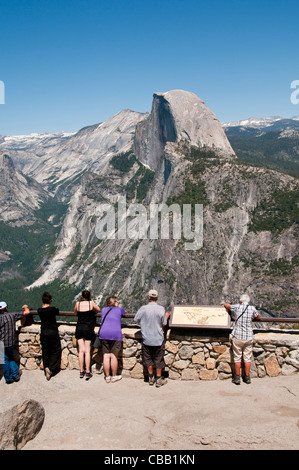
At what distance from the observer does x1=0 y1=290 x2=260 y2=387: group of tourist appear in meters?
11.1

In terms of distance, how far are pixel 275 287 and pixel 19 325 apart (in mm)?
112122

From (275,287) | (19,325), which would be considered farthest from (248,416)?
(275,287)

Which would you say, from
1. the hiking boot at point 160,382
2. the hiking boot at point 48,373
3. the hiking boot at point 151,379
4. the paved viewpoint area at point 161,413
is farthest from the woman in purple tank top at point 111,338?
the hiking boot at point 48,373

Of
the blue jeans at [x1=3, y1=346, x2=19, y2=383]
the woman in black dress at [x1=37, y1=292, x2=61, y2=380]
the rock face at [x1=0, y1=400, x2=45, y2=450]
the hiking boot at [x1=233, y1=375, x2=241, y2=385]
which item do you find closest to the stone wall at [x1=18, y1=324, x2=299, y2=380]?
the hiking boot at [x1=233, y1=375, x2=241, y2=385]

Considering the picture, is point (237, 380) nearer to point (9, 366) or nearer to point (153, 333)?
point (153, 333)

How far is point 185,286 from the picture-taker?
5217 inches

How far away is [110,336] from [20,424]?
384 cm

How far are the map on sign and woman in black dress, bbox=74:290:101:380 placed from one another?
2.49 metres

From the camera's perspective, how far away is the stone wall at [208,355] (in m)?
11.5

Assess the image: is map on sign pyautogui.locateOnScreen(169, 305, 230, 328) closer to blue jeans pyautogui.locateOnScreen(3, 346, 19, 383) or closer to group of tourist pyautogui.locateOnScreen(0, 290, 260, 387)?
group of tourist pyautogui.locateOnScreen(0, 290, 260, 387)

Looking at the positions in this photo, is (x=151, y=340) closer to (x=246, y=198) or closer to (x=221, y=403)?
(x=221, y=403)

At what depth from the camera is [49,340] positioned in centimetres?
1198

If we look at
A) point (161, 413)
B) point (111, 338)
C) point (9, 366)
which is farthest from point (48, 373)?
point (161, 413)

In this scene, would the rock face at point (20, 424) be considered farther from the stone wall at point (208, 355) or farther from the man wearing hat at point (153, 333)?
the stone wall at point (208, 355)
